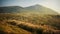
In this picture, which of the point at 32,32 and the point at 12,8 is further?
the point at 12,8

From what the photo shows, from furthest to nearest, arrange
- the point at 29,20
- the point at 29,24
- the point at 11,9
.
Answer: the point at 11,9 → the point at 29,20 → the point at 29,24

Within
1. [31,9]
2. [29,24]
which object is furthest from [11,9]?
[29,24]

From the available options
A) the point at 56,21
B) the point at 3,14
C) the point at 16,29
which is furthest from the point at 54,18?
the point at 3,14

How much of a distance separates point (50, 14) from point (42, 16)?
0.32m

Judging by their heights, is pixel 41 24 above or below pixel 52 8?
below

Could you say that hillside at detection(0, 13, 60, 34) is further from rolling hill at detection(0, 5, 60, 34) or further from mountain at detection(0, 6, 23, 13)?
mountain at detection(0, 6, 23, 13)

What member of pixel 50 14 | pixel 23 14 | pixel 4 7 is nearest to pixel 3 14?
pixel 4 7

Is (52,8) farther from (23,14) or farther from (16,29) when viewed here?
(16,29)

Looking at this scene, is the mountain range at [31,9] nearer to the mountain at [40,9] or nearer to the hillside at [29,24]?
the mountain at [40,9]

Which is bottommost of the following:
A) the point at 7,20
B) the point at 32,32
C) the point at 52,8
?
the point at 32,32

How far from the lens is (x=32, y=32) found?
550 cm

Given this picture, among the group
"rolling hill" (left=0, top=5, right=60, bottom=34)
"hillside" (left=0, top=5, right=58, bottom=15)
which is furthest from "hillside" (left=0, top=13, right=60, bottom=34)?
"hillside" (left=0, top=5, right=58, bottom=15)

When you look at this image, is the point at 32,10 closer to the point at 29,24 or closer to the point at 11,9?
the point at 29,24

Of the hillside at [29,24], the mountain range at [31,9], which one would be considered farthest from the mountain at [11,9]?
the hillside at [29,24]
